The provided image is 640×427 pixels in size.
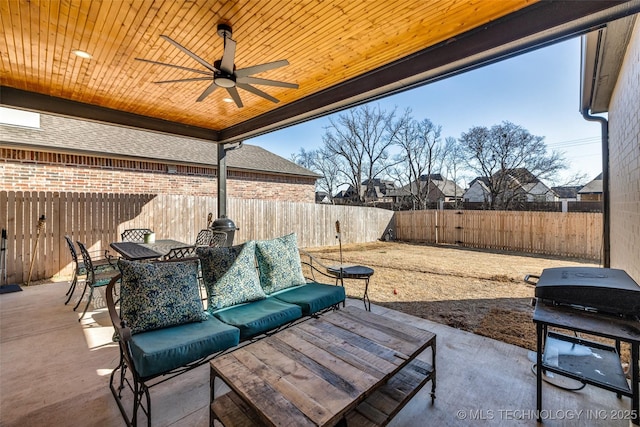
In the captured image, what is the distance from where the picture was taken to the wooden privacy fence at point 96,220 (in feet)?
17.5

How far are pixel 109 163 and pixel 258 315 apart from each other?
23.1 ft

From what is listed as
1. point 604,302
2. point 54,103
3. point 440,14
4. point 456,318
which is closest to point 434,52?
point 440,14

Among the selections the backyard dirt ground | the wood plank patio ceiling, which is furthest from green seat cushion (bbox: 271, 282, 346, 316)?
the wood plank patio ceiling

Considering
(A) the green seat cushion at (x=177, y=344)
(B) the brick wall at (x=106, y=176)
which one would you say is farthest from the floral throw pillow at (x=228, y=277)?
(B) the brick wall at (x=106, y=176)

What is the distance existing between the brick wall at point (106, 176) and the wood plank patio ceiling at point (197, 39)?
3186mm

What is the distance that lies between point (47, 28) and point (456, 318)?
532 centimetres

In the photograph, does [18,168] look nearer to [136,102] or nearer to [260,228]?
[136,102]

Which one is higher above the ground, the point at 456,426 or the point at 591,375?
the point at 591,375

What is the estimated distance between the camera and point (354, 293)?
15.5 feet

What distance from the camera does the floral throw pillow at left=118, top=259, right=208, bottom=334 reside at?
82.7 inches

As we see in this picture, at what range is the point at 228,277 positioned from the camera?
274 centimetres

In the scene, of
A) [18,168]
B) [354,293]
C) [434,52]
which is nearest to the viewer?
[434,52]

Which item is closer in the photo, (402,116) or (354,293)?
(354,293)

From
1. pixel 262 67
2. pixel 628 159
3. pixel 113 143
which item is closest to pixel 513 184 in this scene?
pixel 628 159
